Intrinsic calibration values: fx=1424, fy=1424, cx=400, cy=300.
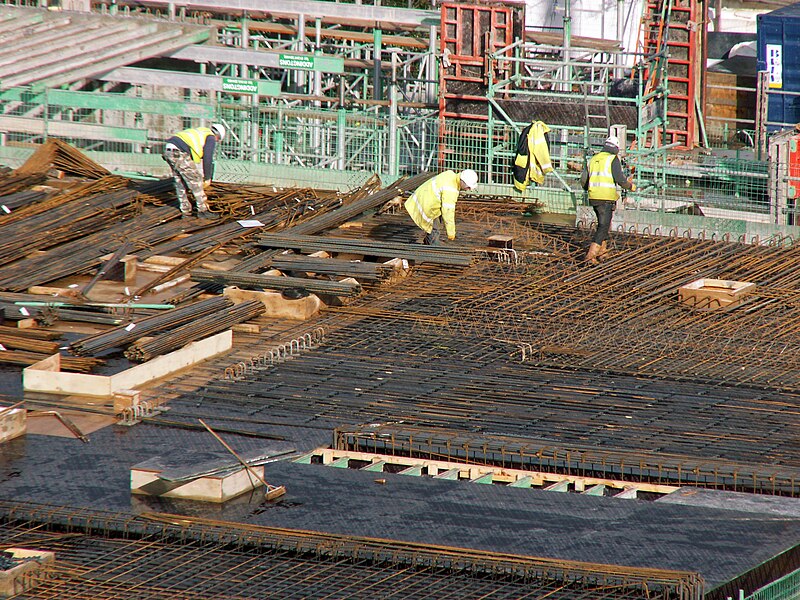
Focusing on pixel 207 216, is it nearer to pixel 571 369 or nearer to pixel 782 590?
→ pixel 571 369

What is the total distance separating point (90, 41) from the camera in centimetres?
2761

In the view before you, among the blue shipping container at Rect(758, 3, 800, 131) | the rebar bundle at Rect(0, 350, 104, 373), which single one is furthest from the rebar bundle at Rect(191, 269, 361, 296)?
the blue shipping container at Rect(758, 3, 800, 131)

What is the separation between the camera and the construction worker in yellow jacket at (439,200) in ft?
57.0

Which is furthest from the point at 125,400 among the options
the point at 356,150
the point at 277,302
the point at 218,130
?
the point at 356,150

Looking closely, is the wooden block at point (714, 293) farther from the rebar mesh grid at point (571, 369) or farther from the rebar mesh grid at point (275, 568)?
the rebar mesh grid at point (275, 568)

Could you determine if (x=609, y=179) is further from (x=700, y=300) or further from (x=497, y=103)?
(x=497, y=103)

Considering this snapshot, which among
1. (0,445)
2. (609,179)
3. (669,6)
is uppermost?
Answer: (669,6)

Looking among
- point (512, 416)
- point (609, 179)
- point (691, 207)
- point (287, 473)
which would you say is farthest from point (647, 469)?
point (691, 207)

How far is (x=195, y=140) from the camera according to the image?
19.6 meters

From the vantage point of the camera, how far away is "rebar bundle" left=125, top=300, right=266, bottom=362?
1487 centimetres

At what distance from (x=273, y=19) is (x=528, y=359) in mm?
19351

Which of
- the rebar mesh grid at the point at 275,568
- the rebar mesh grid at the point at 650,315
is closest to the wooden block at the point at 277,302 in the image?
the rebar mesh grid at the point at 650,315

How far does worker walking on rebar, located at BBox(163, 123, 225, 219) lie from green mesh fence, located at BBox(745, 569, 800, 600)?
1230cm

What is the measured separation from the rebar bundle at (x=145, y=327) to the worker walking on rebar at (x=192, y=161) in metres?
3.78
